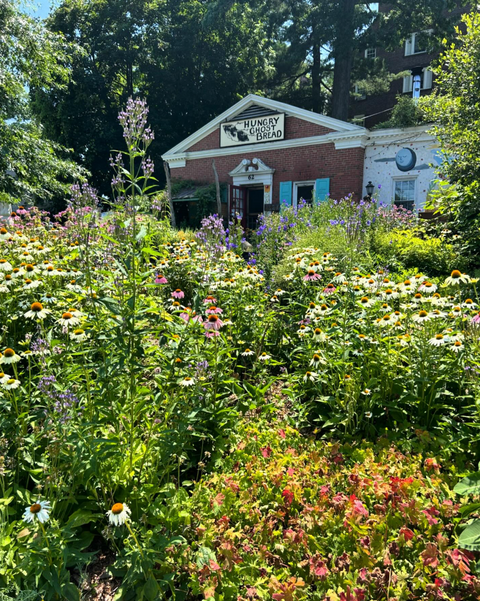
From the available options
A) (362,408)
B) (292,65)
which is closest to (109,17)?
(292,65)

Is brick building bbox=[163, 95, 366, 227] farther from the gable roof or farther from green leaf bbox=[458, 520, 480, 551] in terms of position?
green leaf bbox=[458, 520, 480, 551]

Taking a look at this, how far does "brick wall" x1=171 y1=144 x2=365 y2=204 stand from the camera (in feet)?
45.8

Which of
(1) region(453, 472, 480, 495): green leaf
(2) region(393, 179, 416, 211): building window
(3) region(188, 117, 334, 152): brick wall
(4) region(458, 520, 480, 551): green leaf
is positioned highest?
(3) region(188, 117, 334, 152): brick wall

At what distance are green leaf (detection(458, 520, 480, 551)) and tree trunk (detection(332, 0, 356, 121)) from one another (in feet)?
67.6

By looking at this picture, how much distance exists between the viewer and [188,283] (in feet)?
16.8

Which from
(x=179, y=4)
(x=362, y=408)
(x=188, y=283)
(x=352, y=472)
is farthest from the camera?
(x=179, y=4)

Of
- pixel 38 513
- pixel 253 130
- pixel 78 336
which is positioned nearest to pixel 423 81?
pixel 253 130

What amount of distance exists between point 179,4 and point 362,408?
28228 mm

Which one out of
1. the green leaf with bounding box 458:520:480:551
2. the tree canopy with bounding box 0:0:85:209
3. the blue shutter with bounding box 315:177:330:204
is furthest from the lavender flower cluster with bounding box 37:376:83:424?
the blue shutter with bounding box 315:177:330:204

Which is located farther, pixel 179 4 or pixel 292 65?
pixel 179 4

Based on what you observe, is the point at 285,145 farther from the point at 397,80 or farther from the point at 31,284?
the point at 31,284

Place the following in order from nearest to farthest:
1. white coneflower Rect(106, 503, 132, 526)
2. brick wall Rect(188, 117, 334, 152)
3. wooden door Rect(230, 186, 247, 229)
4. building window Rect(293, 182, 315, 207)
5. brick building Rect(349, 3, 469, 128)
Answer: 1. white coneflower Rect(106, 503, 132, 526)
2. brick wall Rect(188, 117, 334, 152)
3. building window Rect(293, 182, 315, 207)
4. wooden door Rect(230, 186, 247, 229)
5. brick building Rect(349, 3, 469, 128)

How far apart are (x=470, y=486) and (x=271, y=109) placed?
16118 millimetres

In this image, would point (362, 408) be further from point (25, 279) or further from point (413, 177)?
point (413, 177)
